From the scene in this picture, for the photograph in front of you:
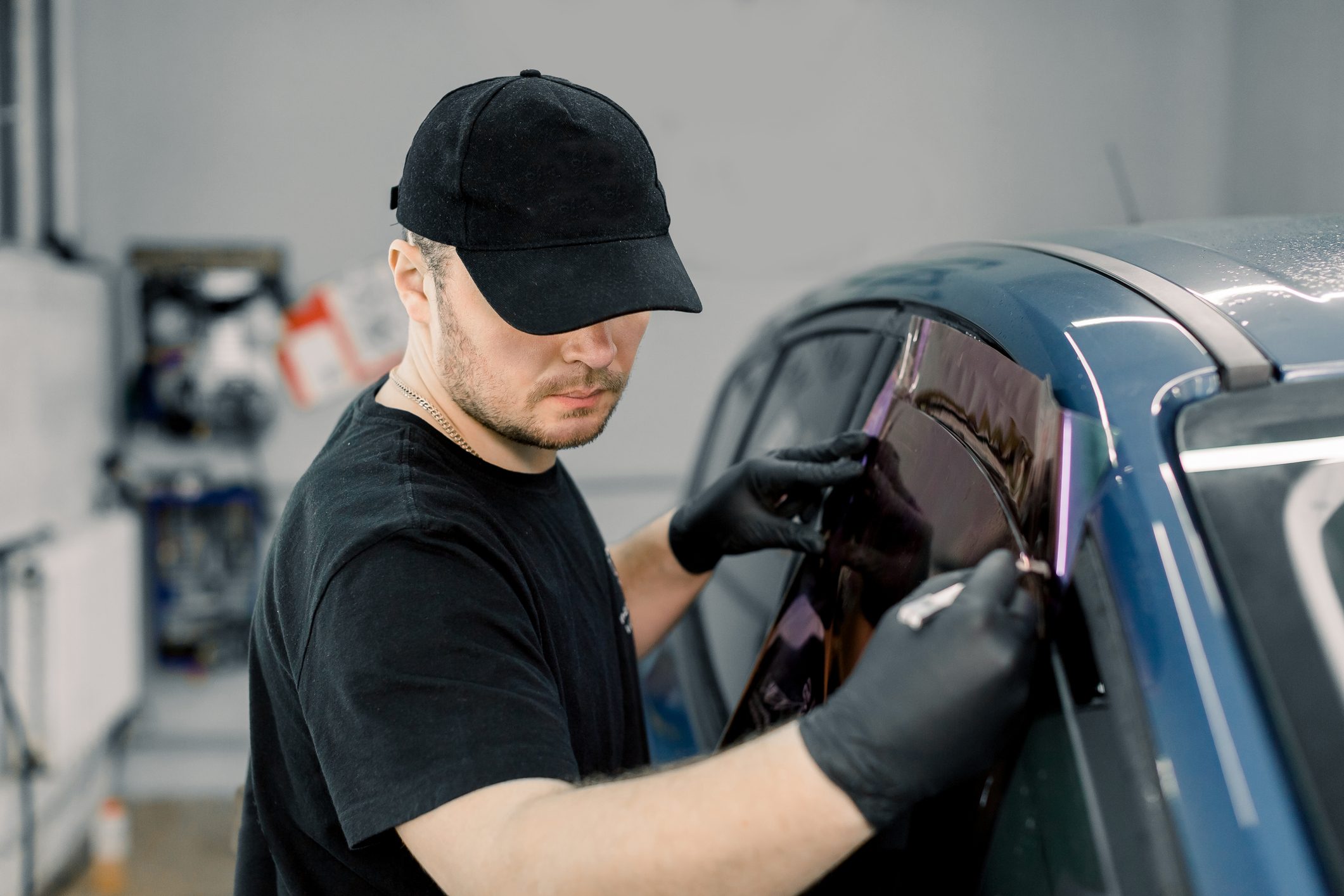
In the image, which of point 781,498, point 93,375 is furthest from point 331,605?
point 93,375

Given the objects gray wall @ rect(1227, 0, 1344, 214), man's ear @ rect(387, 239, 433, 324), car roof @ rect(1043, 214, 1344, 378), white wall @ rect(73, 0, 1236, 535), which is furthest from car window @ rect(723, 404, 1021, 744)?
gray wall @ rect(1227, 0, 1344, 214)

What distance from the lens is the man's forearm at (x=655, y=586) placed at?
1.46m

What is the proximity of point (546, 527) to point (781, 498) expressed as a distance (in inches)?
13.6

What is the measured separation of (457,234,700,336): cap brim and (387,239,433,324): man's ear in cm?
11

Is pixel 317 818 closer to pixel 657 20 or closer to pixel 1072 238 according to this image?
pixel 1072 238

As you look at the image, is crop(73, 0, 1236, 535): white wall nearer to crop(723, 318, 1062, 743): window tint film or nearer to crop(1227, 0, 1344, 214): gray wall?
crop(1227, 0, 1344, 214): gray wall

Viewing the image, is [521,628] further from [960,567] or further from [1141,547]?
[1141,547]

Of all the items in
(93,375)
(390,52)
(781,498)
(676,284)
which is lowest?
(93,375)

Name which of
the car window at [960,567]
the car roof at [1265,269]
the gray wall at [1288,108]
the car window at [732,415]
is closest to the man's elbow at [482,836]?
the car window at [960,567]

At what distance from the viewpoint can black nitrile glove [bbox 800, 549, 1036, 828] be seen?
67 cm

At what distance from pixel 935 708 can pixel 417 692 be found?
36 cm

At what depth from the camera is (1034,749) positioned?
0.74m

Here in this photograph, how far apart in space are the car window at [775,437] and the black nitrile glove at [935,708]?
54 cm

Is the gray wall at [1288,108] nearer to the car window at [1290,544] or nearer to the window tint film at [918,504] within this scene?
the window tint film at [918,504]
